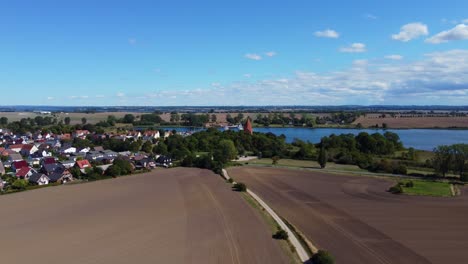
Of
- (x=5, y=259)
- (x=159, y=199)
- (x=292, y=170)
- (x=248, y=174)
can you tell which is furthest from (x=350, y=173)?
(x=5, y=259)

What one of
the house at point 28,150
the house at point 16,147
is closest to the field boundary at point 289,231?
the house at point 28,150

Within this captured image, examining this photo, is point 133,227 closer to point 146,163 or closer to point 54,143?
point 146,163

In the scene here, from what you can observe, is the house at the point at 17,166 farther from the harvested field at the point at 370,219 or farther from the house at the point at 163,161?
the harvested field at the point at 370,219

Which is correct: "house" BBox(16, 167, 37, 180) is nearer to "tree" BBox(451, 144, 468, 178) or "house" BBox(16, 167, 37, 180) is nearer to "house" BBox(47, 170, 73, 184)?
"house" BBox(47, 170, 73, 184)

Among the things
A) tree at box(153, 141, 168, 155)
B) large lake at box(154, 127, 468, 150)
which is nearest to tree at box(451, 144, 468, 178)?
large lake at box(154, 127, 468, 150)

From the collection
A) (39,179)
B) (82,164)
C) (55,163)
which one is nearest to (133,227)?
(39,179)

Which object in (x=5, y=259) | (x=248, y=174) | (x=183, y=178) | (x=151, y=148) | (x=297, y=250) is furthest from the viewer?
(x=151, y=148)

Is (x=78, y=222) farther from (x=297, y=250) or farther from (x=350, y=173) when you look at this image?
(x=350, y=173)
